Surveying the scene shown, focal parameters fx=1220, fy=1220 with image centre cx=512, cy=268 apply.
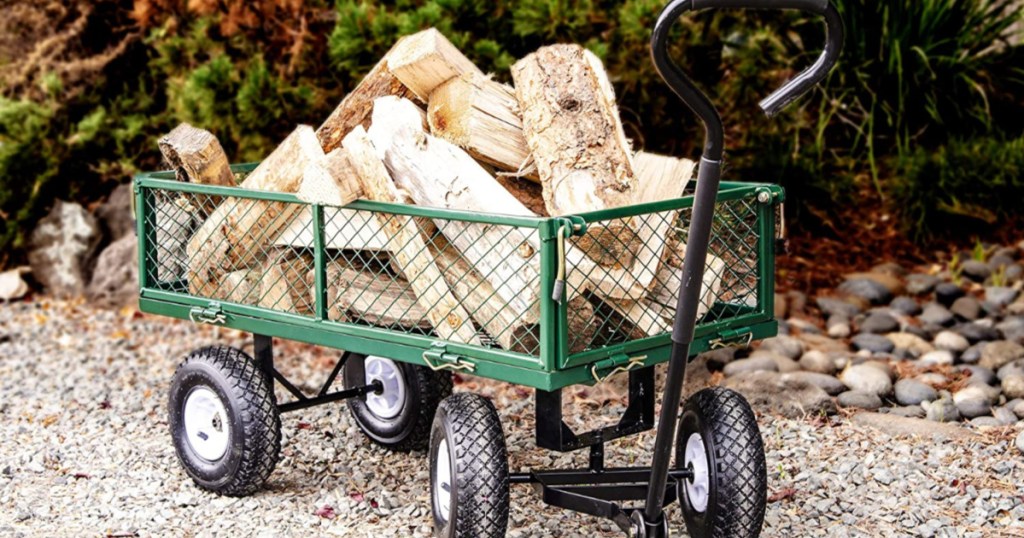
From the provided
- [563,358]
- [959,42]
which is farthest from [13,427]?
[959,42]

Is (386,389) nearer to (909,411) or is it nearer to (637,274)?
(637,274)

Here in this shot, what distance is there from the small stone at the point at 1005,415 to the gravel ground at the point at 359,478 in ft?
0.41

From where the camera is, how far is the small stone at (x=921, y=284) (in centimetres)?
611

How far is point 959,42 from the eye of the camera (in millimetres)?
6781

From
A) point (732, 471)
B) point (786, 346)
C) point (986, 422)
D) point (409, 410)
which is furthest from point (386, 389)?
point (986, 422)

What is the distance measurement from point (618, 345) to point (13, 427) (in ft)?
9.06

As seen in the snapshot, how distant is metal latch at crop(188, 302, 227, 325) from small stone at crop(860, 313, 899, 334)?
3193 millimetres

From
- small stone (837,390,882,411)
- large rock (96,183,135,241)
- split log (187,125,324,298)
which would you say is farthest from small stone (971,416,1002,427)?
large rock (96,183,135,241)

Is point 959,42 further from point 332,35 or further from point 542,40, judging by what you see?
point 332,35

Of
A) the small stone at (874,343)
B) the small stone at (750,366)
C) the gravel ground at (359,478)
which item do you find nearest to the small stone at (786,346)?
the small stone at (750,366)

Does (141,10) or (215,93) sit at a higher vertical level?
(141,10)

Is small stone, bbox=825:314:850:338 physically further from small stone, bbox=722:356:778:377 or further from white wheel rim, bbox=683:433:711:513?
white wheel rim, bbox=683:433:711:513

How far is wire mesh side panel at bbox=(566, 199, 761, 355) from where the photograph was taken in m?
3.07

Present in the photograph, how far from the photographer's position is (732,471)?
3137 mm
